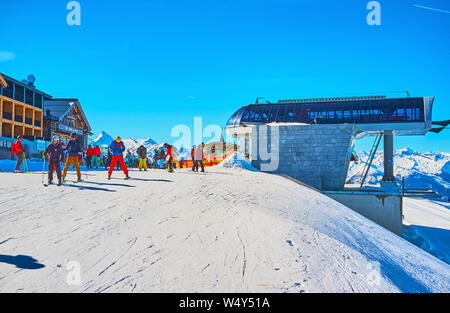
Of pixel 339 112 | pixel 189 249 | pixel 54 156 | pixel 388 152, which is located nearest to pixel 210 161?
pixel 339 112

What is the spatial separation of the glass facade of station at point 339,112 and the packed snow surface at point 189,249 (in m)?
23.3

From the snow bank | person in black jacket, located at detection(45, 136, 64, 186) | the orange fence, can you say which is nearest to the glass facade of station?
the orange fence

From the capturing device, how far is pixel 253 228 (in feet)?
18.5

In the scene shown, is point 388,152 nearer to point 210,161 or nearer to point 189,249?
point 210,161

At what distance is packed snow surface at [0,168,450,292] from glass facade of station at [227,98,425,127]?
2332 centimetres

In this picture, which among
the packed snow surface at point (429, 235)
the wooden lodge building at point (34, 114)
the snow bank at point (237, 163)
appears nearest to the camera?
the packed snow surface at point (429, 235)

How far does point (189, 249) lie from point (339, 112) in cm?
2895

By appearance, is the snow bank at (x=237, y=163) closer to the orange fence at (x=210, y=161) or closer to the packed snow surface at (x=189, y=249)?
the orange fence at (x=210, y=161)

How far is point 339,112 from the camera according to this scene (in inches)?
1177

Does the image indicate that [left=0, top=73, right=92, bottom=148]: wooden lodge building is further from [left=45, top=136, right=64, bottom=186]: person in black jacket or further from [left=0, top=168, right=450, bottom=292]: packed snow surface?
[left=0, top=168, right=450, bottom=292]: packed snow surface

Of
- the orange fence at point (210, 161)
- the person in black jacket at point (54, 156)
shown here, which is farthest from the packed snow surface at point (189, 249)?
the orange fence at point (210, 161)

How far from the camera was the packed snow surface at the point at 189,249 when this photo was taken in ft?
12.3
